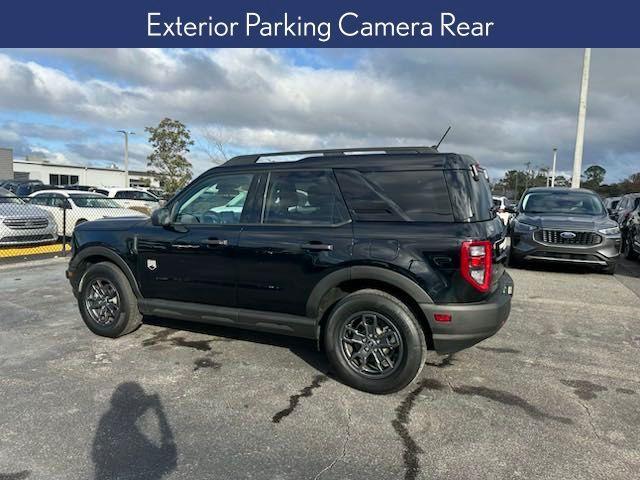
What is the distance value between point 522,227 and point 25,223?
1065cm

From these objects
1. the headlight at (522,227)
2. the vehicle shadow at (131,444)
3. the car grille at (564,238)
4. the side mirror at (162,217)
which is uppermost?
the side mirror at (162,217)

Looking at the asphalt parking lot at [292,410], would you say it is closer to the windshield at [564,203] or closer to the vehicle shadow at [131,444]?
the vehicle shadow at [131,444]

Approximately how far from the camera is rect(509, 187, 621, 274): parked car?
28.0 feet

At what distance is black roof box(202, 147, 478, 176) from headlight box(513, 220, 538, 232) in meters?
5.62

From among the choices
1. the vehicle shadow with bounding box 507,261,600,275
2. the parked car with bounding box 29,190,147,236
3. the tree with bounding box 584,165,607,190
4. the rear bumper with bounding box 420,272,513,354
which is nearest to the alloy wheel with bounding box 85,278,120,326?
the rear bumper with bounding box 420,272,513,354

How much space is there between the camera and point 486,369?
4.27 metres

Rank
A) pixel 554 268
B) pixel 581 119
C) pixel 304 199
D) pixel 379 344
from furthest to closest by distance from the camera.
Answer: pixel 581 119 < pixel 554 268 < pixel 304 199 < pixel 379 344

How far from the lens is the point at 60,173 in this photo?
60531 millimetres

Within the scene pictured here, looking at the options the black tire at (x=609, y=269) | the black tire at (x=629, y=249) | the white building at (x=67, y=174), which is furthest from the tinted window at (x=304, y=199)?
the white building at (x=67, y=174)

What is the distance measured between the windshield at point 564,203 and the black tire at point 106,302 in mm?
8179

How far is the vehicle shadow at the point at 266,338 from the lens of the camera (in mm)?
4449

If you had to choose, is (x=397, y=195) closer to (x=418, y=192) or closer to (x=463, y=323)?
(x=418, y=192)

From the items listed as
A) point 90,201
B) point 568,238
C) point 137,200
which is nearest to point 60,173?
point 137,200

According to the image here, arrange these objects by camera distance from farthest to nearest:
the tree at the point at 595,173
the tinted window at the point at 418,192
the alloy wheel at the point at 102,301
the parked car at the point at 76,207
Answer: the tree at the point at 595,173 < the parked car at the point at 76,207 < the alloy wheel at the point at 102,301 < the tinted window at the point at 418,192
